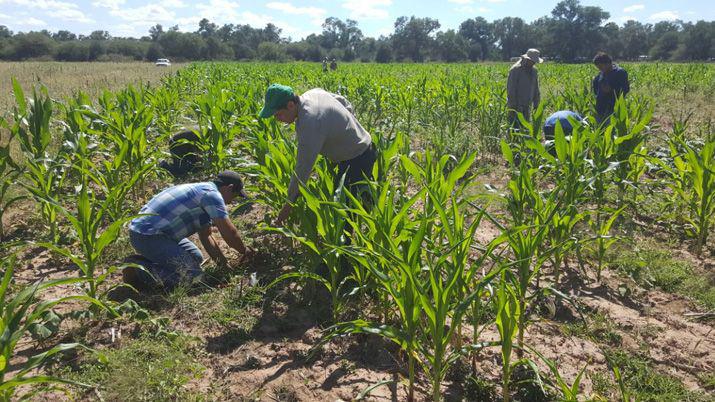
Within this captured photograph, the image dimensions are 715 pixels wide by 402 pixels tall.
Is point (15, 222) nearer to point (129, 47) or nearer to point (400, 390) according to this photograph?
point (400, 390)

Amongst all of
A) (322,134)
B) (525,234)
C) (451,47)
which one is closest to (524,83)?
(525,234)

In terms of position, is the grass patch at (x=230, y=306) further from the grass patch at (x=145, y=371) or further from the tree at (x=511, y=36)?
the tree at (x=511, y=36)

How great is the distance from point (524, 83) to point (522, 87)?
0.06 m

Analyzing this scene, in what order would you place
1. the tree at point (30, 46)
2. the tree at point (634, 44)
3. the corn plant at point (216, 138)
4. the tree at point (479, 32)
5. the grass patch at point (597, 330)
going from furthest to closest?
the tree at point (479, 32), the tree at point (634, 44), the tree at point (30, 46), the corn plant at point (216, 138), the grass patch at point (597, 330)

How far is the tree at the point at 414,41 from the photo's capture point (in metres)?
80.0

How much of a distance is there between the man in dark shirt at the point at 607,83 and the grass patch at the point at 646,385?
4587mm

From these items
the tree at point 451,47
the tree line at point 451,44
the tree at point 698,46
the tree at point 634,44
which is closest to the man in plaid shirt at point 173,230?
the tree line at point 451,44

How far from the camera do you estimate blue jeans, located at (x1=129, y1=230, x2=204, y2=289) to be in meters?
3.50

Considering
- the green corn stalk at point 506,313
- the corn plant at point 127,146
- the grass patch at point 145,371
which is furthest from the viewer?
the corn plant at point 127,146

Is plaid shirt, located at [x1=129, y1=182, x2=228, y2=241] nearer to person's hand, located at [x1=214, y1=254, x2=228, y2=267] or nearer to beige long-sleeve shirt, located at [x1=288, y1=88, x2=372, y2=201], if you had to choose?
person's hand, located at [x1=214, y1=254, x2=228, y2=267]

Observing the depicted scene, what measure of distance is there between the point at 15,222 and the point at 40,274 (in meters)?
1.33

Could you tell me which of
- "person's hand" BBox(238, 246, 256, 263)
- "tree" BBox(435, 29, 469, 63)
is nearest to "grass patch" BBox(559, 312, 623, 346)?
"person's hand" BBox(238, 246, 256, 263)

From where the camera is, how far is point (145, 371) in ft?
8.29

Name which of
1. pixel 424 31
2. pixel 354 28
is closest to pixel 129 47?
pixel 424 31
